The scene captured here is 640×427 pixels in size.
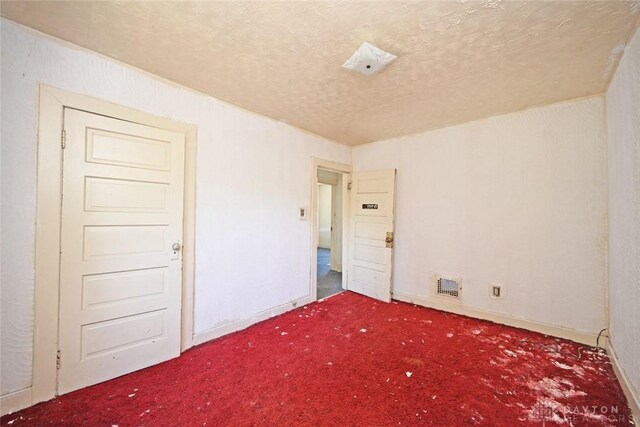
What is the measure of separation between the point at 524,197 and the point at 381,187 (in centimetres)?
170

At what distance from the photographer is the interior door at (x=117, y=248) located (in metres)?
1.70

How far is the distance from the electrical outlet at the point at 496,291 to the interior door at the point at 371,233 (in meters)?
1.23

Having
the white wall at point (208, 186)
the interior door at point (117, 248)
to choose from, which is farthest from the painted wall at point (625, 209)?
the interior door at point (117, 248)

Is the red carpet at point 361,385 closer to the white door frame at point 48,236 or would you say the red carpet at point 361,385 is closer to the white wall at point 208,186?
the white door frame at point 48,236

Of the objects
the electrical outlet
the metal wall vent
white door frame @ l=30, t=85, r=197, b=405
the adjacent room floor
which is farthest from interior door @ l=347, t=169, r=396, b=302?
white door frame @ l=30, t=85, r=197, b=405

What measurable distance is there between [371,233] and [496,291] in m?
1.70

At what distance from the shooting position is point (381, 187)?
12.1 feet

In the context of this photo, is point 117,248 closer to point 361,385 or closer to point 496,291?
point 361,385

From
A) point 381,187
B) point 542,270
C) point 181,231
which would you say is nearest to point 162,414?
point 181,231

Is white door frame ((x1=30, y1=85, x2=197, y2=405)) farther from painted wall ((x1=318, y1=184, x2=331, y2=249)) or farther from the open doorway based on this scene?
painted wall ((x1=318, y1=184, x2=331, y2=249))

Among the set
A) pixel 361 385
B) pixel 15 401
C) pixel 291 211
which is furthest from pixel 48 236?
pixel 361 385

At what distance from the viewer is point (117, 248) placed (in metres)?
1.87

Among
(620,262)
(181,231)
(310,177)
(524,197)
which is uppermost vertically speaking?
(310,177)

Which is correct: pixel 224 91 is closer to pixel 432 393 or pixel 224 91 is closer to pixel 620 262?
pixel 432 393
